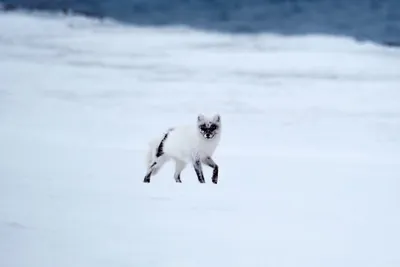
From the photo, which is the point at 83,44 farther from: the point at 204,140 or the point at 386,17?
the point at 386,17

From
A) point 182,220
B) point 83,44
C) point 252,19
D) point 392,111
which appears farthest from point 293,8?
point 182,220

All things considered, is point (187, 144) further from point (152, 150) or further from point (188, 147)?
point (152, 150)

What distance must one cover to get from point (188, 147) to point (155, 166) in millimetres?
115

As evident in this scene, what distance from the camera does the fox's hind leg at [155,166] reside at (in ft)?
5.89

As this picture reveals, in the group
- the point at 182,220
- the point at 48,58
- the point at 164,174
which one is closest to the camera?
the point at 182,220

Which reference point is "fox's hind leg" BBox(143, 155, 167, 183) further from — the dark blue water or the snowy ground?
the dark blue water

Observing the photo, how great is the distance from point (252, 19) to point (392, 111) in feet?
1.59

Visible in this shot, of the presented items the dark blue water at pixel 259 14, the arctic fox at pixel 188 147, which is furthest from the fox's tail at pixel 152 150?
the dark blue water at pixel 259 14

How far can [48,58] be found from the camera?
1953 mm

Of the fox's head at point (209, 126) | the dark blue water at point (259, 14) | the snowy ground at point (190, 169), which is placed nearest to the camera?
the snowy ground at point (190, 169)

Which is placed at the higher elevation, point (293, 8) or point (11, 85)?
point (293, 8)

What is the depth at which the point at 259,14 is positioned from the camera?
2.02m

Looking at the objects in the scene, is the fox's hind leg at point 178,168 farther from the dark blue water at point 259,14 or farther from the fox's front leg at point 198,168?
the dark blue water at point 259,14

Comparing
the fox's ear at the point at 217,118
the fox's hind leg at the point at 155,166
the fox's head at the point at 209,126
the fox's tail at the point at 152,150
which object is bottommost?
the fox's hind leg at the point at 155,166
